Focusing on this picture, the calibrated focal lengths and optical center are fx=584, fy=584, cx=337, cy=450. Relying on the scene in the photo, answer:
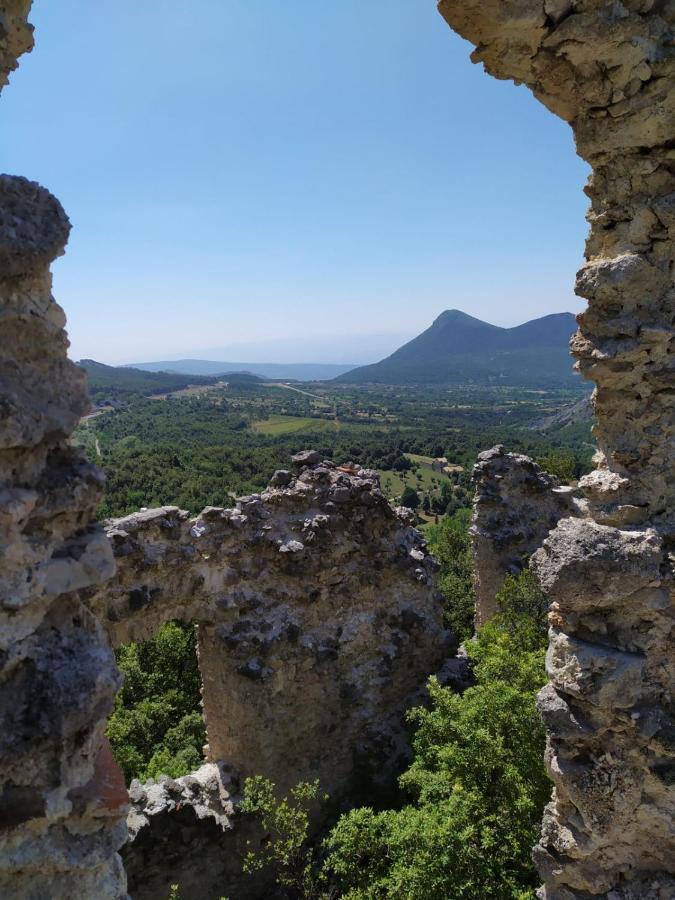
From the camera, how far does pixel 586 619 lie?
571 cm

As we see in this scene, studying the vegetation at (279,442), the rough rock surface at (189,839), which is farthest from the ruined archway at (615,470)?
the vegetation at (279,442)

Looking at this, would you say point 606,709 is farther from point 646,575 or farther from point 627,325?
point 627,325

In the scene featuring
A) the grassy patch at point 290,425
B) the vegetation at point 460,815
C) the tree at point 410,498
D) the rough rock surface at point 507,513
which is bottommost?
the tree at point 410,498

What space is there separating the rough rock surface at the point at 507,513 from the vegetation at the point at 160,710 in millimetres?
7553

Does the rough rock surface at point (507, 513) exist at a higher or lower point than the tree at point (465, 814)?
higher

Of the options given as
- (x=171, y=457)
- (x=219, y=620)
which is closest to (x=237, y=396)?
(x=171, y=457)

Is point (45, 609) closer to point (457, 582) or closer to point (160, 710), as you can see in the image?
point (160, 710)

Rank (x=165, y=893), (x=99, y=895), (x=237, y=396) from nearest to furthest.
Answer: (x=99, y=895) < (x=165, y=893) < (x=237, y=396)

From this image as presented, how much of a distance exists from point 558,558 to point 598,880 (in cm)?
323

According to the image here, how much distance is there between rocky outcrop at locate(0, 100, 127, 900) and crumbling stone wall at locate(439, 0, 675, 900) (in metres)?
4.17

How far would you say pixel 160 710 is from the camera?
1408cm

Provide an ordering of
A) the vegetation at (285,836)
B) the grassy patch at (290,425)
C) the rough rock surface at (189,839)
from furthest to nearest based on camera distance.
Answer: the grassy patch at (290,425), the rough rock surface at (189,839), the vegetation at (285,836)

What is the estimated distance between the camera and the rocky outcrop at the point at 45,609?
11.4ft

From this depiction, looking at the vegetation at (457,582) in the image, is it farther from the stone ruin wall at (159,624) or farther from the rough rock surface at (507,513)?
the stone ruin wall at (159,624)
